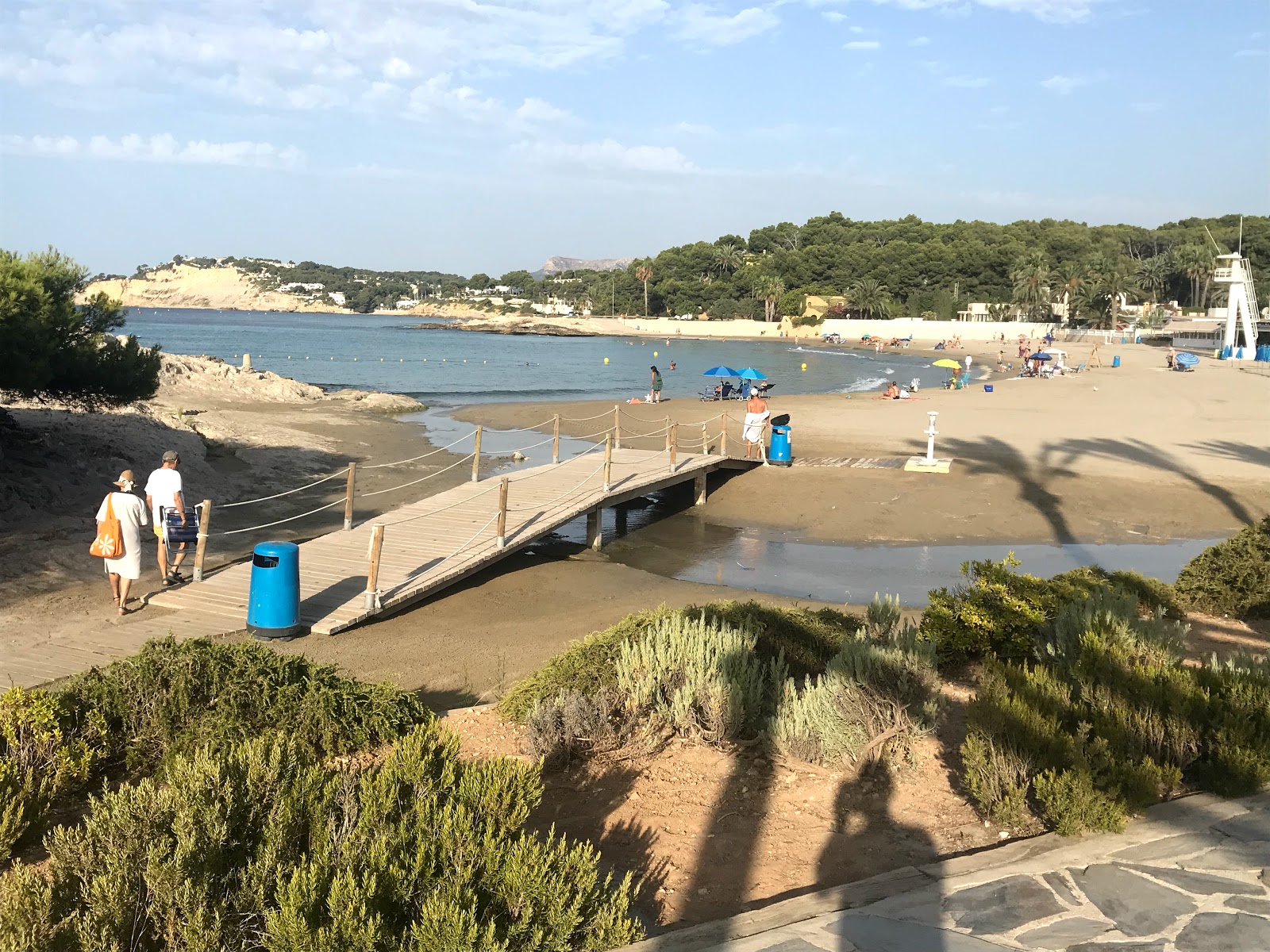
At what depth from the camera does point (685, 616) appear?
7152 mm

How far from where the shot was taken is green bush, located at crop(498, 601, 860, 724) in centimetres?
645

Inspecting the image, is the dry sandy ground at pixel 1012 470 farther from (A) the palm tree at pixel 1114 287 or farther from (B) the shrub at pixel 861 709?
(A) the palm tree at pixel 1114 287

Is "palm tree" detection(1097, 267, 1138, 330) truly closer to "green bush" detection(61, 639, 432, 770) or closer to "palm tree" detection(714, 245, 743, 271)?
"palm tree" detection(714, 245, 743, 271)

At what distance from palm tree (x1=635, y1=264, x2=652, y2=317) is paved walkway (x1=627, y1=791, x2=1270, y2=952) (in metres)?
150

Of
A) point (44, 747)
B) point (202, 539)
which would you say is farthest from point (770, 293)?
point (44, 747)

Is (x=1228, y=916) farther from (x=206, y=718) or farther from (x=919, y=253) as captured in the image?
(x=919, y=253)

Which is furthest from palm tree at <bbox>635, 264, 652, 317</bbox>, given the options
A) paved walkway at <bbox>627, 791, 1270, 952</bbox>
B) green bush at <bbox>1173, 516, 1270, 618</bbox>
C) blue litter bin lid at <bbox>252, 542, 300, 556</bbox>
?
paved walkway at <bbox>627, 791, 1270, 952</bbox>

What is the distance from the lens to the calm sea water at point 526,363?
5297cm

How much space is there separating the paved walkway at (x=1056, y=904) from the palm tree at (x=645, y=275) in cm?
14971

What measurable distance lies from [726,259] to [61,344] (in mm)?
144728

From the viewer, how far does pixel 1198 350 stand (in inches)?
2808

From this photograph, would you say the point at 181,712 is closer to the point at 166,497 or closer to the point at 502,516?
the point at 166,497

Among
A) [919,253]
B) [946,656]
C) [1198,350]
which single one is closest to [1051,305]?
[919,253]

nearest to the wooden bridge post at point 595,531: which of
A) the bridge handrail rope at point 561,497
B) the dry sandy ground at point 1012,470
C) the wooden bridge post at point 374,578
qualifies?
the bridge handrail rope at point 561,497
